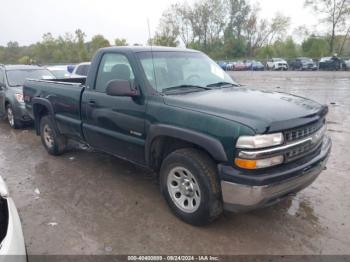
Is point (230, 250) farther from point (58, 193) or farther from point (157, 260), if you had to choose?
point (58, 193)

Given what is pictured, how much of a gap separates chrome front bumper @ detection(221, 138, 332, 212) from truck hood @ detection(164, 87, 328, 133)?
0.51 metres

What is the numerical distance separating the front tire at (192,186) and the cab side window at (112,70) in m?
1.30

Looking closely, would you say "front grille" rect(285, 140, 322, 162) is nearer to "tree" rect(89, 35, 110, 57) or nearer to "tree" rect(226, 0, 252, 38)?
"tree" rect(89, 35, 110, 57)

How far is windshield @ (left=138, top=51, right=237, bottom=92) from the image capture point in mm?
3886

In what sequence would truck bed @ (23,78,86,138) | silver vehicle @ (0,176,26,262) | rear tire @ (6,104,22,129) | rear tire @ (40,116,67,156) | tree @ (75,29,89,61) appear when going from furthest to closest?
tree @ (75,29,89,61) → rear tire @ (6,104,22,129) → rear tire @ (40,116,67,156) → truck bed @ (23,78,86,138) → silver vehicle @ (0,176,26,262)

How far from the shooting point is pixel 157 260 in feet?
9.73

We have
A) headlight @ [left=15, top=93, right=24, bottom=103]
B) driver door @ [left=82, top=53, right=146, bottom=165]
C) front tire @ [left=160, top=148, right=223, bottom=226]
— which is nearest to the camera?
front tire @ [left=160, top=148, right=223, bottom=226]

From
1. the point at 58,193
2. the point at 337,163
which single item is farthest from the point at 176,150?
the point at 337,163

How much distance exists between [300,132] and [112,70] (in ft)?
8.53

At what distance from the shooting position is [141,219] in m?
3.66

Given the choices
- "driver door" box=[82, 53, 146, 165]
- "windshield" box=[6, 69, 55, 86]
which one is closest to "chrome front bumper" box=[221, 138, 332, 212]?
"driver door" box=[82, 53, 146, 165]

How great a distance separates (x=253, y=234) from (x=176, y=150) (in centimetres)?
122

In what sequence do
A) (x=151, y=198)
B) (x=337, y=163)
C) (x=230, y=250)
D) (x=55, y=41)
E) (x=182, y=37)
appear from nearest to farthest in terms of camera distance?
(x=230, y=250) → (x=151, y=198) → (x=337, y=163) → (x=55, y=41) → (x=182, y=37)

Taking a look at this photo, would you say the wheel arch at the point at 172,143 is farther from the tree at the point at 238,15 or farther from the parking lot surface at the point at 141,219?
the tree at the point at 238,15
